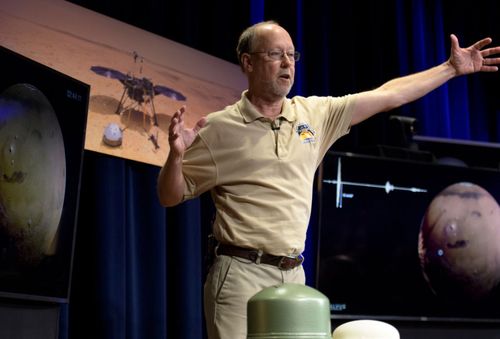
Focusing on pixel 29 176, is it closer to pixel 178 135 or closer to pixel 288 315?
pixel 178 135

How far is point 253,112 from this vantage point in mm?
2773

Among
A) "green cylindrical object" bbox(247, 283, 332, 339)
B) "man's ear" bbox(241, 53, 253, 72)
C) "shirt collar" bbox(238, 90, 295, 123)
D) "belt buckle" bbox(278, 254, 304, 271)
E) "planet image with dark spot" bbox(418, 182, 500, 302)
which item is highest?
"man's ear" bbox(241, 53, 253, 72)

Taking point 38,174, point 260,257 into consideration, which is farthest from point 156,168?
point 260,257

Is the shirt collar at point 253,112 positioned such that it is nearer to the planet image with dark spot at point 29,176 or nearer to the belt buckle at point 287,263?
the belt buckle at point 287,263

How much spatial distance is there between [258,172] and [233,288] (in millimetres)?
387

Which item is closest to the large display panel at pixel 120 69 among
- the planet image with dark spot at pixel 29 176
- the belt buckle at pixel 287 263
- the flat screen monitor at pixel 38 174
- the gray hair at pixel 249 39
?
the flat screen monitor at pixel 38 174

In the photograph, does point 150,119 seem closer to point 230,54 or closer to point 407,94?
point 230,54

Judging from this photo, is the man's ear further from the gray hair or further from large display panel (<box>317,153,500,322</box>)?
large display panel (<box>317,153,500,322</box>)

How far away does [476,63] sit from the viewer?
293cm

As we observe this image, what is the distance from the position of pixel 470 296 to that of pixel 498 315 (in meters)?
0.22

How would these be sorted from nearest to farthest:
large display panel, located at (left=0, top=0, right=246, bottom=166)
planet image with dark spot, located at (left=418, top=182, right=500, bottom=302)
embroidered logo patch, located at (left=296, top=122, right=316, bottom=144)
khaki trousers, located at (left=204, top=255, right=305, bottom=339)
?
khaki trousers, located at (left=204, top=255, right=305, bottom=339), embroidered logo patch, located at (left=296, top=122, right=316, bottom=144), large display panel, located at (left=0, top=0, right=246, bottom=166), planet image with dark spot, located at (left=418, top=182, right=500, bottom=302)

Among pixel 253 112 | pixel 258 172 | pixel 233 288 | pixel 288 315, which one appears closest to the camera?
pixel 288 315

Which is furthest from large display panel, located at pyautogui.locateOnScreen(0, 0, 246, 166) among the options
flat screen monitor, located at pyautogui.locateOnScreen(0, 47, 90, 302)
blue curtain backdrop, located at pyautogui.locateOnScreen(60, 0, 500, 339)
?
flat screen monitor, located at pyautogui.locateOnScreen(0, 47, 90, 302)

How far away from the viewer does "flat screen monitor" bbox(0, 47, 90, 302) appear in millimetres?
2906
